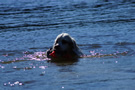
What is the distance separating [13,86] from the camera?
Answer: 7.23 metres

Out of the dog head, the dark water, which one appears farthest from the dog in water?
the dark water

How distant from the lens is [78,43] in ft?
42.4

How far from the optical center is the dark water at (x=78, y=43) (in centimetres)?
740

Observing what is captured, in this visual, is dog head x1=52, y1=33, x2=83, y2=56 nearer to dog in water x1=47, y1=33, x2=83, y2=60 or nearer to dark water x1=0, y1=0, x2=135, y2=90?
dog in water x1=47, y1=33, x2=83, y2=60

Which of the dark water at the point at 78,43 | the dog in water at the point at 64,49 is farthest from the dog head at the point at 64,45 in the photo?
the dark water at the point at 78,43

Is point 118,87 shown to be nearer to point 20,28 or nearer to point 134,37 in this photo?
point 134,37

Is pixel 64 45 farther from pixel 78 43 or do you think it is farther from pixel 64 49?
pixel 78 43

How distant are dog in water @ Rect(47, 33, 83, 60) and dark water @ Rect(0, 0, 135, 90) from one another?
1.82ft

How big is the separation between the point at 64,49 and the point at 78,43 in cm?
210

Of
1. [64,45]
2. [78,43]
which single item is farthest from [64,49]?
[78,43]

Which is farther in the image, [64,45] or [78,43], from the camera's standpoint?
[78,43]

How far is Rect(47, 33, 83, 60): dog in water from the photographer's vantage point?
1073cm

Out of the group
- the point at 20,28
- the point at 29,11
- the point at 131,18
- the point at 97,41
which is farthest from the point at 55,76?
the point at 29,11

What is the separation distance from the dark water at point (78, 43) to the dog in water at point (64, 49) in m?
0.55
